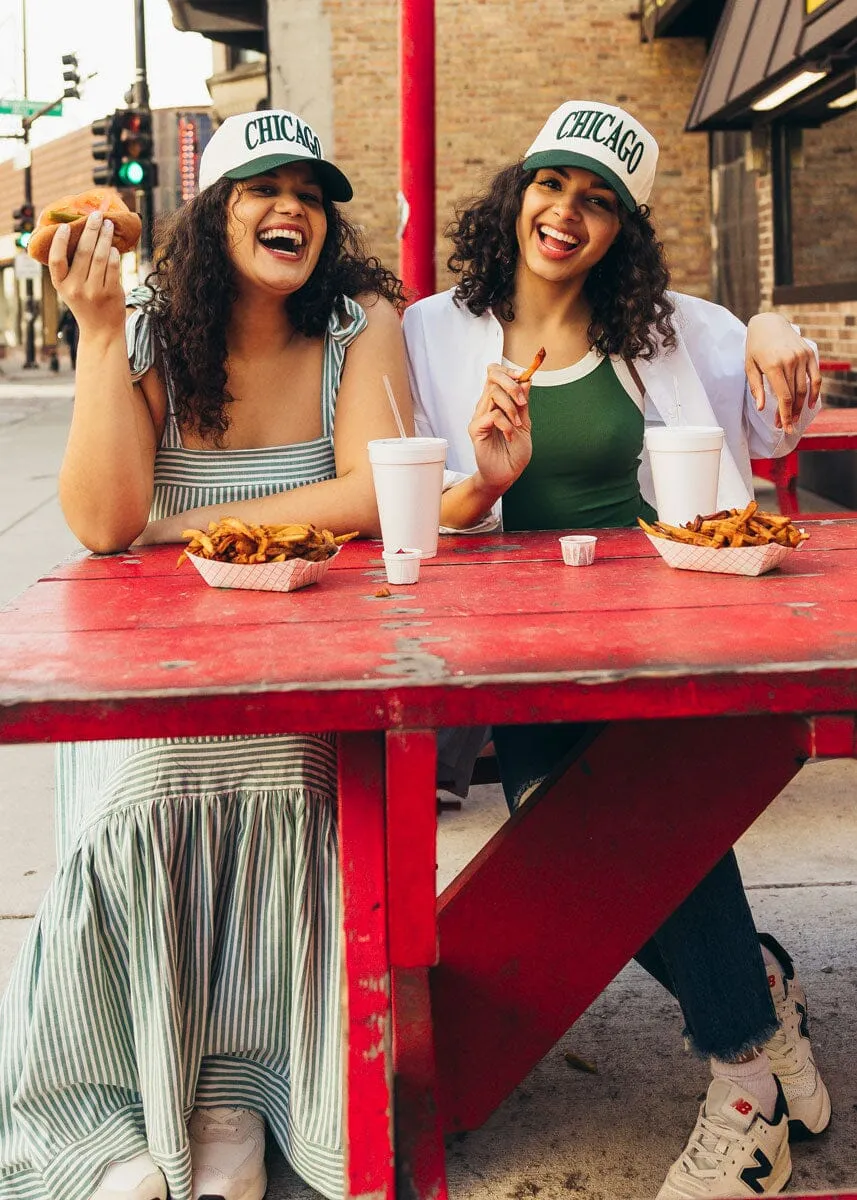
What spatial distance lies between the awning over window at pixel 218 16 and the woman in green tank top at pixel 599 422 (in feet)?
48.7

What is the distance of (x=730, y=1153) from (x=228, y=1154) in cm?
74

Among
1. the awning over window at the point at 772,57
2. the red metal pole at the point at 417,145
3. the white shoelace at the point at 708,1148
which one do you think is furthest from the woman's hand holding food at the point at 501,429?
the awning over window at the point at 772,57

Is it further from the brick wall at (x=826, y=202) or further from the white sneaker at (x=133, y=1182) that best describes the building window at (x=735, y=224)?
the white sneaker at (x=133, y=1182)

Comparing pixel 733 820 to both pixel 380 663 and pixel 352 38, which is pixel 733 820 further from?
pixel 352 38

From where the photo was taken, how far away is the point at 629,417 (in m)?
2.66

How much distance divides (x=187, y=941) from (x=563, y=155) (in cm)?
156

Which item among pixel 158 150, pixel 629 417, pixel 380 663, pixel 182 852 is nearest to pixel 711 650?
pixel 380 663

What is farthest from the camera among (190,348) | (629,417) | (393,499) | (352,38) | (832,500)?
(352,38)

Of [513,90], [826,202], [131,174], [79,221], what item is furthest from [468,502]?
[131,174]

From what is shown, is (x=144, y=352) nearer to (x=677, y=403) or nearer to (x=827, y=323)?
(x=677, y=403)

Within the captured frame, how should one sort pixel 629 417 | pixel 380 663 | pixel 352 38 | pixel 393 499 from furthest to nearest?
pixel 352 38 → pixel 629 417 → pixel 393 499 → pixel 380 663

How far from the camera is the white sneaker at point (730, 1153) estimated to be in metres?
1.91

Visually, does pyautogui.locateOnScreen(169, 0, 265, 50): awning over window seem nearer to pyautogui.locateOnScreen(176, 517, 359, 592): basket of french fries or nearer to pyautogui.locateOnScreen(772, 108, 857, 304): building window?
pyautogui.locateOnScreen(772, 108, 857, 304): building window

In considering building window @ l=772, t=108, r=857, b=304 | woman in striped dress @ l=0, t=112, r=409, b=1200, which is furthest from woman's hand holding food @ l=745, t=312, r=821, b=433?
building window @ l=772, t=108, r=857, b=304
